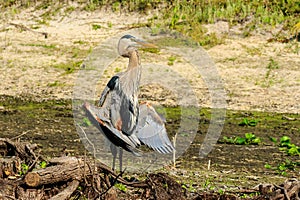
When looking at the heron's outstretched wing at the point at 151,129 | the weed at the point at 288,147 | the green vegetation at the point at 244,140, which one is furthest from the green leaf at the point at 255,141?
the heron's outstretched wing at the point at 151,129

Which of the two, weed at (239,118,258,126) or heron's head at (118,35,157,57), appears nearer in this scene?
heron's head at (118,35,157,57)

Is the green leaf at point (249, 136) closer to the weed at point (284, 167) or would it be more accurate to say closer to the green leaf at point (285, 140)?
the green leaf at point (285, 140)

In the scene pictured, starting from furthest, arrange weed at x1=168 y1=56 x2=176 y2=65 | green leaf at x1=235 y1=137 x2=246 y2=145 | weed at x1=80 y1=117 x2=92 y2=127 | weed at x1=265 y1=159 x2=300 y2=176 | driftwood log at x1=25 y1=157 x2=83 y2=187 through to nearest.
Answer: weed at x1=168 y1=56 x2=176 y2=65 < weed at x1=80 y1=117 x2=92 y2=127 < green leaf at x1=235 y1=137 x2=246 y2=145 < weed at x1=265 y1=159 x2=300 y2=176 < driftwood log at x1=25 y1=157 x2=83 y2=187

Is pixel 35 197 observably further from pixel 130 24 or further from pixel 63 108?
pixel 130 24

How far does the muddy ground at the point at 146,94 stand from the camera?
10.0 metres

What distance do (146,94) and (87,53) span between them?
1911 mm

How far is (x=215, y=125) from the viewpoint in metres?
12.5

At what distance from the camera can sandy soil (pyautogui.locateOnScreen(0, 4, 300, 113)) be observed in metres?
13.6

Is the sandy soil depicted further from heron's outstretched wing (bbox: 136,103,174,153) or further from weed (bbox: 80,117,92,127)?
heron's outstretched wing (bbox: 136,103,174,153)

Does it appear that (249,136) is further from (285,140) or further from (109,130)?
(109,130)

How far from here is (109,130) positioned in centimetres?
712

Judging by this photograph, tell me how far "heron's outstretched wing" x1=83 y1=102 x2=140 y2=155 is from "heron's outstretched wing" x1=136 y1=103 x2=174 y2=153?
0.14 metres

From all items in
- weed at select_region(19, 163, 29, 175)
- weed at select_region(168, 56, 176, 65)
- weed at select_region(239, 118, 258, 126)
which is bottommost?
weed at select_region(239, 118, 258, 126)

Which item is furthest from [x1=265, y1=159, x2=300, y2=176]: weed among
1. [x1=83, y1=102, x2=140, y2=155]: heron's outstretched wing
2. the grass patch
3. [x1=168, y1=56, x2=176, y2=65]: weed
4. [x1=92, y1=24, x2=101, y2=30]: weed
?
[x1=92, y1=24, x2=101, y2=30]: weed
